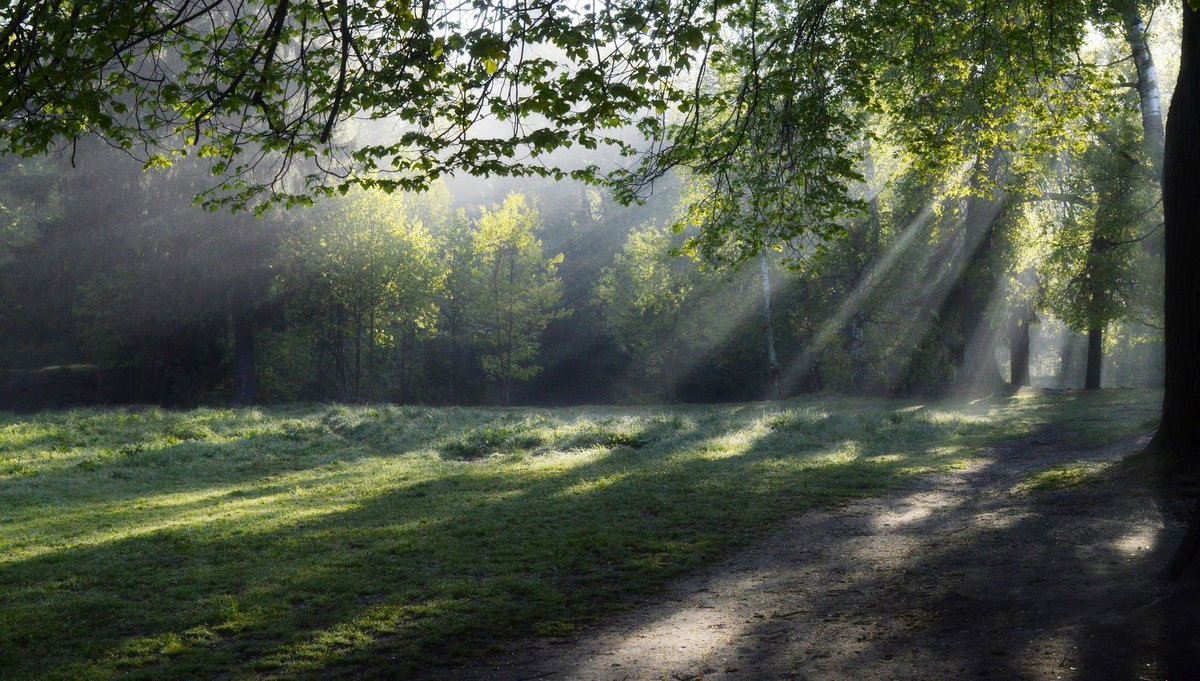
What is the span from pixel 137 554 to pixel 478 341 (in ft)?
126

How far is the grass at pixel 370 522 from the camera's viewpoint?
6695 millimetres

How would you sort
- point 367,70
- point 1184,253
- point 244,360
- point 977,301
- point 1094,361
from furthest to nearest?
point 244,360
point 1094,361
point 977,301
point 1184,253
point 367,70

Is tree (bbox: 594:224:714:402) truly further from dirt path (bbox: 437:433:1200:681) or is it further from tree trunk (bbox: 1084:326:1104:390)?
dirt path (bbox: 437:433:1200:681)

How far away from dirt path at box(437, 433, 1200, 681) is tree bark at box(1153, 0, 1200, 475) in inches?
46.8

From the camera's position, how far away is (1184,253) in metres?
10.6

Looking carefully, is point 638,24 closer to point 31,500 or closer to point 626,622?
point 626,622

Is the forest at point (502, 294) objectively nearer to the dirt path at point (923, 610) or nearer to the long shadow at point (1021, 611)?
the dirt path at point (923, 610)

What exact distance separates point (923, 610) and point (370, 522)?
667 cm

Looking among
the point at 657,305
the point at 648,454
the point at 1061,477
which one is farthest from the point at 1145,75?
the point at 657,305

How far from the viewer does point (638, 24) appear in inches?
303

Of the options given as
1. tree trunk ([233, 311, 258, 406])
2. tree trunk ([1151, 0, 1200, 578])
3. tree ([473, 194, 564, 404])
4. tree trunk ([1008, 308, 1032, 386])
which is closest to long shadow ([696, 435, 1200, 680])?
tree trunk ([1151, 0, 1200, 578])

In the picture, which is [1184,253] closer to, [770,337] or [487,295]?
[770,337]

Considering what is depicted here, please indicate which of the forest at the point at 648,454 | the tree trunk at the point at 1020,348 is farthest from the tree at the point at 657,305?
the forest at the point at 648,454

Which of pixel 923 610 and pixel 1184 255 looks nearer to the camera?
pixel 923 610
